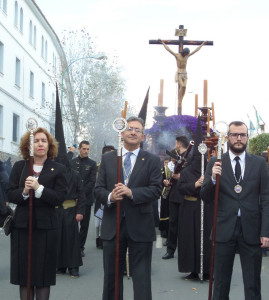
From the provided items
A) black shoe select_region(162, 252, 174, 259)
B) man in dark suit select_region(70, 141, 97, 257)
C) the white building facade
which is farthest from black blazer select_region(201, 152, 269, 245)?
the white building facade

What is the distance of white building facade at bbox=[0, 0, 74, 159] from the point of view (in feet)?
97.0

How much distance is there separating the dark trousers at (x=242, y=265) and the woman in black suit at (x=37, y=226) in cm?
157

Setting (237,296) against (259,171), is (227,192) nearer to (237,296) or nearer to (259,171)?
(259,171)

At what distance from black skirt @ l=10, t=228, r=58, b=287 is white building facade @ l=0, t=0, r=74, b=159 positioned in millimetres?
23550

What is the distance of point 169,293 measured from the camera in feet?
22.9

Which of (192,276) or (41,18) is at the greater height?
(41,18)

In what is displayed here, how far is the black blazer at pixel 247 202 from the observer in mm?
5156

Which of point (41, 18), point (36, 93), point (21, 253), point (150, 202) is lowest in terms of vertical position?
point (21, 253)

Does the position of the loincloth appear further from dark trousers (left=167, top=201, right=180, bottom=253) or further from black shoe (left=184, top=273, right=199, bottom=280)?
black shoe (left=184, top=273, right=199, bottom=280)

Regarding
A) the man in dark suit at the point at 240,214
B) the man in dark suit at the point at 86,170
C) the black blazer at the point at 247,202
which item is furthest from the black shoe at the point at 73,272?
the black blazer at the point at 247,202

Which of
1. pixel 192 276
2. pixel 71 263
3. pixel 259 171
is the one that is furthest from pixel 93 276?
pixel 259 171

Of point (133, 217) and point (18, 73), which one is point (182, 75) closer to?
point (133, 217)

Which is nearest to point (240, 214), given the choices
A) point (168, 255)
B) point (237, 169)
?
point (237, 169)

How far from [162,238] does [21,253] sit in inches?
319
